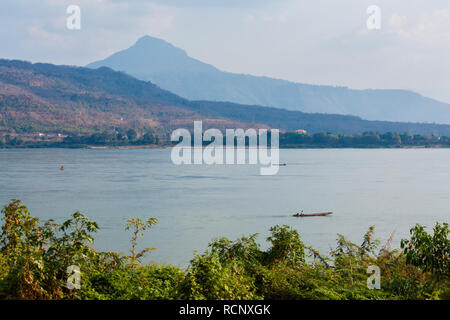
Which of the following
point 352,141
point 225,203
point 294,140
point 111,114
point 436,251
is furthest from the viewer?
point 111,114

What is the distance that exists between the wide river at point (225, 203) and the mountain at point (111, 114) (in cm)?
9491

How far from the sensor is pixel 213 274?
5480 mm

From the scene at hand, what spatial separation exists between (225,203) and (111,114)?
140661 mm

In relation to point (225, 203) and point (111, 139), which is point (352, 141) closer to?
point (111, 139)

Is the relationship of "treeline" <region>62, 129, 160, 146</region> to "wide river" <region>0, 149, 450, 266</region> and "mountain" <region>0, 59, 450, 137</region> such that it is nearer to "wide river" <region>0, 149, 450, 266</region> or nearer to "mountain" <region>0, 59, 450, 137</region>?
"mountain" <region>0, 59, 450, 137</region>

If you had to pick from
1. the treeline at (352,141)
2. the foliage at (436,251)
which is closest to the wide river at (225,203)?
the foliage at (436,251)

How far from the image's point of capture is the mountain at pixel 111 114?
145125 millimetres

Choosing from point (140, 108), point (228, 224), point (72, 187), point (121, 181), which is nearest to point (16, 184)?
point (72, 187)

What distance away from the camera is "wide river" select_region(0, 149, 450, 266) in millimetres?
23156

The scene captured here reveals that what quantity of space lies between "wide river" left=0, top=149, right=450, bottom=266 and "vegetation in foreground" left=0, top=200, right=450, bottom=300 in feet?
33.2

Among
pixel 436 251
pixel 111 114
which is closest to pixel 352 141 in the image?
pixel 111 114

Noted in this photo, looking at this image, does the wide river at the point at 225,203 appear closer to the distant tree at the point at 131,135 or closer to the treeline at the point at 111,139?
the treeline at the point at 111,139

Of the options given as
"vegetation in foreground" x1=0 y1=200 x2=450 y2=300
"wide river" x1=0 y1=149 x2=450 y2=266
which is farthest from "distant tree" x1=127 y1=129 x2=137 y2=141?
"vegetation in foreground" x1=0 y1=200 x2=450 y2=300
